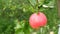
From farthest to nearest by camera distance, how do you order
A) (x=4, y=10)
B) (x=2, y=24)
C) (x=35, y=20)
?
(x=4, y=10), (x=2, y=24), (x=35, y=20)

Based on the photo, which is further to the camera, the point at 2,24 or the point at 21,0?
the point at 21,0

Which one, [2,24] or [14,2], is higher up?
[14,2]

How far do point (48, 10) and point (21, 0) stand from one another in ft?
1.38

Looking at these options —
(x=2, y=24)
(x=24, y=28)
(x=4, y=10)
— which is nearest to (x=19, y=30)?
(x=24, y=28)

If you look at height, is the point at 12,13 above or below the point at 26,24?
below

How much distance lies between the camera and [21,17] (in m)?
2.37

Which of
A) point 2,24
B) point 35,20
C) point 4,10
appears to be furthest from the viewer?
point 4,10

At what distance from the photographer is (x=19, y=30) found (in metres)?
0.68

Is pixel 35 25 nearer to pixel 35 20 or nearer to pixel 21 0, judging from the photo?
pixel 35 20

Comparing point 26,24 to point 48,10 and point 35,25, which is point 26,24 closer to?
point 35,25

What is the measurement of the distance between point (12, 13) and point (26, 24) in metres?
1.69

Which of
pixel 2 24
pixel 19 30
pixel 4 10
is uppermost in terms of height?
pixel 19 30

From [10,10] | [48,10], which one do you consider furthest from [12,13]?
[48,10]

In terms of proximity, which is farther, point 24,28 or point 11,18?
point 11,18
